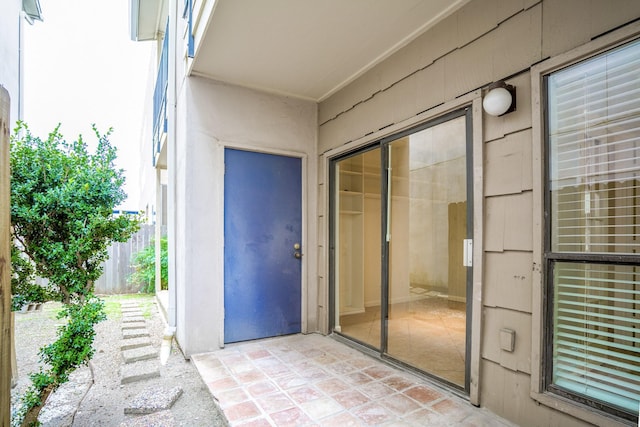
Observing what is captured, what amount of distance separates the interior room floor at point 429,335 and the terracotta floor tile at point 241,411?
51.8 inches

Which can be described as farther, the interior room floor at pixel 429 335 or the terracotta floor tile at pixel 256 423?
the interior room floor at pixel 429 335

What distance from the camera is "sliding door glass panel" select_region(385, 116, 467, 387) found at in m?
2.39

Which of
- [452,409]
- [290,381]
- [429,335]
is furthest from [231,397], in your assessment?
[429,335]

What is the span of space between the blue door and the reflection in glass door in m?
0.52

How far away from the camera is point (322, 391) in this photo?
7.56ft

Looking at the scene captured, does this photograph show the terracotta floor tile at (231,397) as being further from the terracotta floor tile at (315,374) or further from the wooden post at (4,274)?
the wooden post at (4,274)

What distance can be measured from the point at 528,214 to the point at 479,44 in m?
1.20

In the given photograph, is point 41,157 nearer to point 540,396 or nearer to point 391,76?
point 391,76

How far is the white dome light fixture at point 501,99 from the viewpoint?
190cm

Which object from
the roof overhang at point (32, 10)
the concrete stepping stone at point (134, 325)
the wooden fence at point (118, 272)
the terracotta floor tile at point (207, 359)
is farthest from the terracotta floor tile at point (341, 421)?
the roof overhang at point (32, 10)

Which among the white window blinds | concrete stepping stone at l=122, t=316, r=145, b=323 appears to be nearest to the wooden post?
the white window blinds

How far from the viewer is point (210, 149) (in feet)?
10.6

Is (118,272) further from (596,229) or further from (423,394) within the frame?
(596,229)

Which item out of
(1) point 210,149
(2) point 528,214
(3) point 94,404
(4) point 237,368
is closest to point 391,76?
(2) point 528,214
